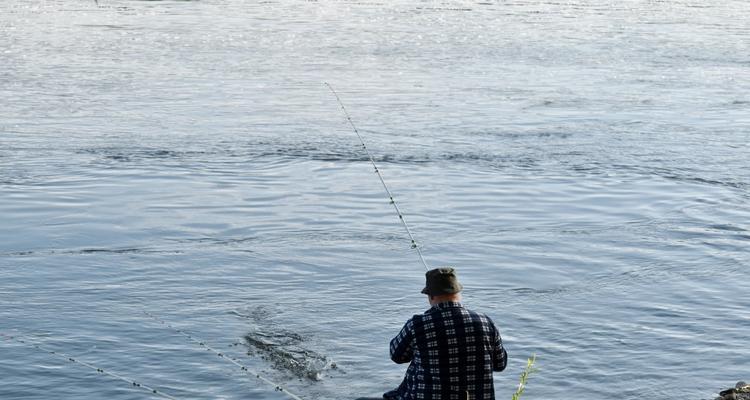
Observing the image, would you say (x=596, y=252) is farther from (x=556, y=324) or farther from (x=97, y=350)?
(x=97, y=350)

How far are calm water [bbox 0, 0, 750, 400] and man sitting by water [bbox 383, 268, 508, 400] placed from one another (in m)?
2.94

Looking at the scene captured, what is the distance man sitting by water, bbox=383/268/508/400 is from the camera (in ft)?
20.0

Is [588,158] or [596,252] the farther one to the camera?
[588,158]

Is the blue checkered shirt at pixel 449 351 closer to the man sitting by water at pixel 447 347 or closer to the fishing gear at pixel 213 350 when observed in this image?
the man sitting by water at pixel 447 347

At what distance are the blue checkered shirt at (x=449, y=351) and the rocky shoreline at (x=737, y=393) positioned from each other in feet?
9.24

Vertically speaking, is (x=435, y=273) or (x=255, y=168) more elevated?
(x=435, y=273)

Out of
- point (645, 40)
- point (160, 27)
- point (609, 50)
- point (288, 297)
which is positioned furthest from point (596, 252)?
point (160, 27)

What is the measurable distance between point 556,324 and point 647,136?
8867 millimetres

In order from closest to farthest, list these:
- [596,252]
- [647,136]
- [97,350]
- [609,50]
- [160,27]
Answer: [97,350] → [596,252] → [647,136] → [609,50] → [160,27]

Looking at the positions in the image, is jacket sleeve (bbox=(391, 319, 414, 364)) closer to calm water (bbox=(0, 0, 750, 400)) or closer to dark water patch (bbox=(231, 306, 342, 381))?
calm water (bbox=(0, 0, 750, 400))

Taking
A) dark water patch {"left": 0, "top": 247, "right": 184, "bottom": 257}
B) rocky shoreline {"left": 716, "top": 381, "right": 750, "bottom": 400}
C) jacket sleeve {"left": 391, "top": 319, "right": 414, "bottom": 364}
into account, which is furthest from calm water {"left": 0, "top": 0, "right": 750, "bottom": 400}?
jacket sleeve {"left": 391, "top": 319, "right": 414, "bottom": 364}

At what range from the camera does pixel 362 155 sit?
1758cm

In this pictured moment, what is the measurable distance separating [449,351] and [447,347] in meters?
0.02

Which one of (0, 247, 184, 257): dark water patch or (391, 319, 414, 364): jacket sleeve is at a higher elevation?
(391, 319, 414, 364): jacket sleeve
